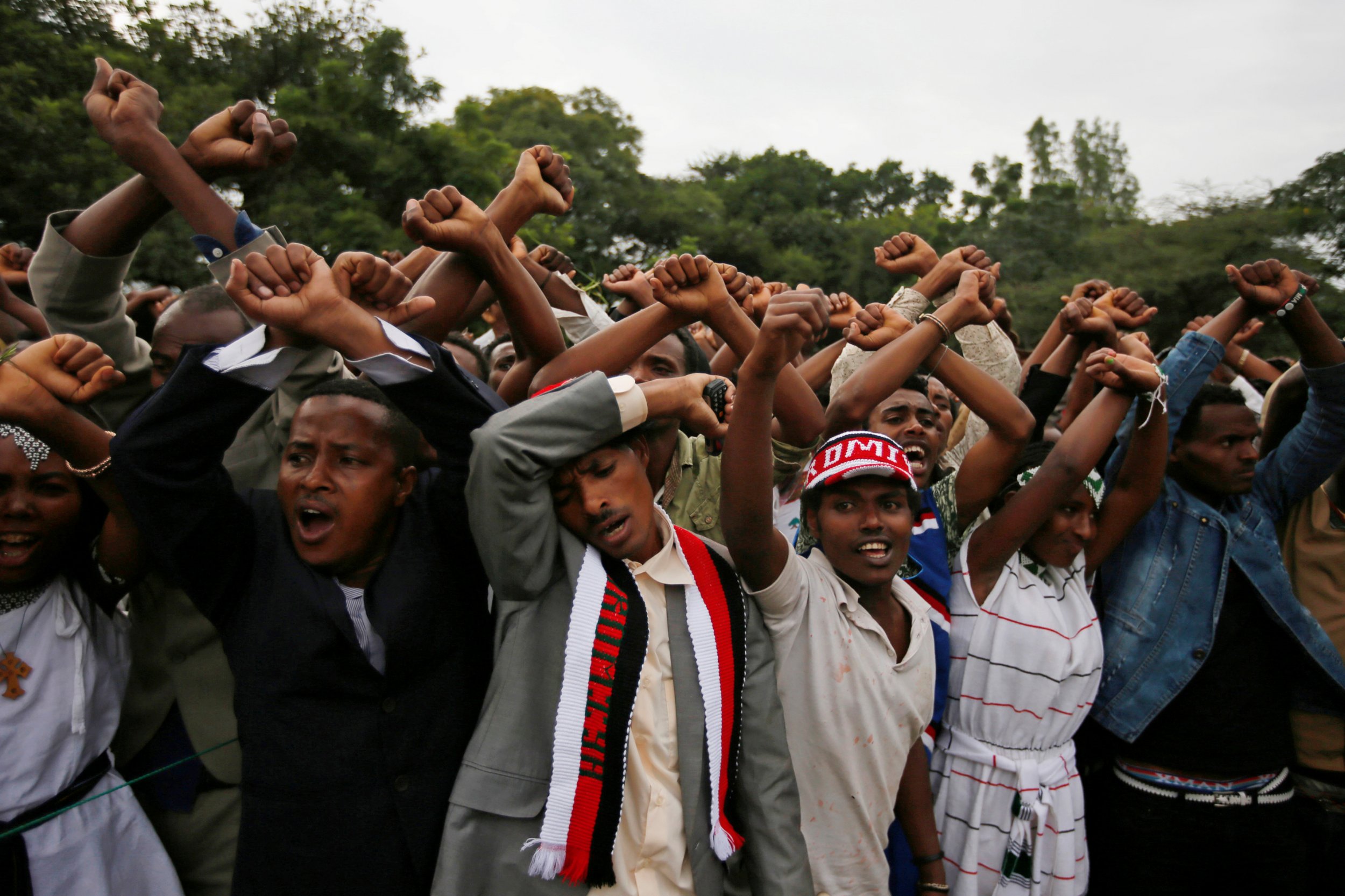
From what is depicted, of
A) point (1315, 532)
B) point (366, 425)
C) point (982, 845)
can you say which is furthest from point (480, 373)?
point (1315, 532)

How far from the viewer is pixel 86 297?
2.30 meters

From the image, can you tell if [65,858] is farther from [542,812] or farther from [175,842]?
[542,812]

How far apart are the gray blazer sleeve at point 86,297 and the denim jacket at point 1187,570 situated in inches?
122

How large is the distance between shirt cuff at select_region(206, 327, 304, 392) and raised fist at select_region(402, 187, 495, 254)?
0.45 m

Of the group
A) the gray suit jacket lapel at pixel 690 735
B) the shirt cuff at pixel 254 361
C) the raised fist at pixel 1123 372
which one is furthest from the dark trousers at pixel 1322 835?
the shirt cuff at pixel 254 361

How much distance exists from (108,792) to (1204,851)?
311cm

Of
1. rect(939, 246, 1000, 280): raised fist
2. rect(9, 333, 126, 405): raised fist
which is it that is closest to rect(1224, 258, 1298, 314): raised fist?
rect(939, 246, 1000, 280): raised fist

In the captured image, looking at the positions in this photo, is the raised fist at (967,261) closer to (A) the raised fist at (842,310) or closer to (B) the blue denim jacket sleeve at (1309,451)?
(A) the raised fist at (842,310)

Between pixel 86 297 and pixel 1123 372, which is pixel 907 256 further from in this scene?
pixel 86 297

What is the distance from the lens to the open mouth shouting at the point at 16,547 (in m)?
1.90

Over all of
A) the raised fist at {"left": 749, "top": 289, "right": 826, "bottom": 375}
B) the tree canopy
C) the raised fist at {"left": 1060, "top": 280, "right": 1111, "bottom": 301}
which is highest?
the tree canopy

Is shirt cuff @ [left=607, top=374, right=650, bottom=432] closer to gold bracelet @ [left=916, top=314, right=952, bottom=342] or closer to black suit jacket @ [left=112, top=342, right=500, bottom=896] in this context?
black suit jacket @ [left=112, top=342, right=500, bottom=896]

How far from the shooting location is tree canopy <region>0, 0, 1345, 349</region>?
10164 millimetres

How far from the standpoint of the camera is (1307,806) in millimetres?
2996
